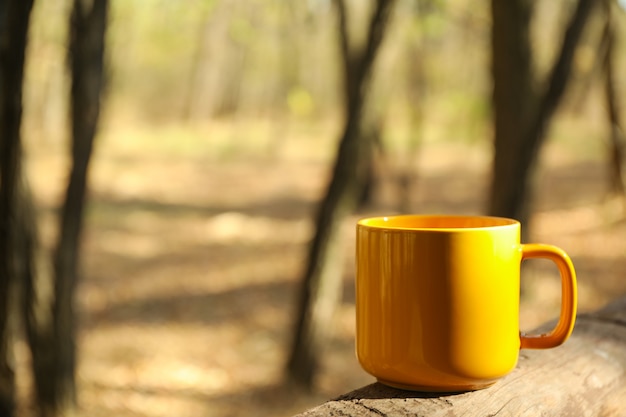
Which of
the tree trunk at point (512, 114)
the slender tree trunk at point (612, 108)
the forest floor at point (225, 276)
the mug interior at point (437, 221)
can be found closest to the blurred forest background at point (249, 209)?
the forest floor at point (225, 276)

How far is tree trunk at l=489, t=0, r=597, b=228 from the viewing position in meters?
5.35

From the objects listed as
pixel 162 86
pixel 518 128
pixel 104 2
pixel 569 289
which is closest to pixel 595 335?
pixel 569 289

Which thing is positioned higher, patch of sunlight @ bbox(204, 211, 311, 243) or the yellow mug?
the yellow mug

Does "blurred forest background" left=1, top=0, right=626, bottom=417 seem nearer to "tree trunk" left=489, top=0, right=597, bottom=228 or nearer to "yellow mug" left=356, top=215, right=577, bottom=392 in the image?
"tree trunk" left=489, top=0, right=597, bottom=228

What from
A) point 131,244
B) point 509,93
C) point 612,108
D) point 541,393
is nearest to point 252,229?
point 131,244

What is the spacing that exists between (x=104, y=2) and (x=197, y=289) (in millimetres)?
4376

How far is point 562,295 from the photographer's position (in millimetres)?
1212

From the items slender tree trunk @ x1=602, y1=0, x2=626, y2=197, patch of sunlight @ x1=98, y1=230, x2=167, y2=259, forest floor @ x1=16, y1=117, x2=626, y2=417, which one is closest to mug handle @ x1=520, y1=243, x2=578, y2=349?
forest floor @ x1=16, y1=117, x2=626, y2=417

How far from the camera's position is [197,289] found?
24.1ft

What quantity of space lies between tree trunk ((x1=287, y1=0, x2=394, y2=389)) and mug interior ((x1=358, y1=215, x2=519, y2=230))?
3.18 m

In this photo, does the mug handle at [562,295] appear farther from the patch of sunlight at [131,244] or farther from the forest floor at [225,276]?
the patch of sunlight at [131,244]

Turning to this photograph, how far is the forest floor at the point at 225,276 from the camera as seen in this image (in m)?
4.96

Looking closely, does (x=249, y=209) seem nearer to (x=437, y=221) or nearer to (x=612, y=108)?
(x=612, y=108)

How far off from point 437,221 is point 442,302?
0.87 ft
